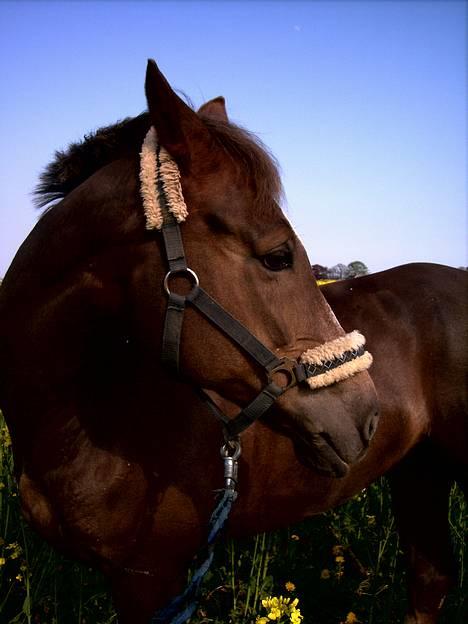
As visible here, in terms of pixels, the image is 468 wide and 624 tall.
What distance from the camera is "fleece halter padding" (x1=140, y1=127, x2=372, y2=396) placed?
5.12 ft

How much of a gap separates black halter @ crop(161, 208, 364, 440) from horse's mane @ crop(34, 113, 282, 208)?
0.33 meters

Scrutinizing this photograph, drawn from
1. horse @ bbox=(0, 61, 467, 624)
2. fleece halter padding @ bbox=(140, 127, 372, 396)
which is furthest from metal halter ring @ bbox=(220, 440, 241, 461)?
fleece halter padding @ bbox=(140, 127, 372, 396)

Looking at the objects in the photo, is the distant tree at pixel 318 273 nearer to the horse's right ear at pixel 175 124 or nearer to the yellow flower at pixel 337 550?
the horse's right ear at pixel 175 124

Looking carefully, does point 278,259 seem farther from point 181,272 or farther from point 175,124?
point 175,124

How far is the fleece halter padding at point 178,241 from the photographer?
1.56 metres

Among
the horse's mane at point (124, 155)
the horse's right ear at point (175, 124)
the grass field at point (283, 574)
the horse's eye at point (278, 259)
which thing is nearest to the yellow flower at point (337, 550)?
the grass field at point (283, 574)

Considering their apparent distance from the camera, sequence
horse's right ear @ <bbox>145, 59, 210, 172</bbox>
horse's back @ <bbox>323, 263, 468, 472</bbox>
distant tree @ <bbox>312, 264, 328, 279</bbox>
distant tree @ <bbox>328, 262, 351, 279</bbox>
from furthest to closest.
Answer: distant tree @ <bbox>328, 262, 351, 279</bbox>
distant tree @ <bbox>312, 264, 328, 279</bbox>
horse's back @ <bbox>323, 263, 468, 472</bbox>
horse's right ear @ <bbox>145, 59, 210, 172</bbox>

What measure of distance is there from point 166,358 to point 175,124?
782mm

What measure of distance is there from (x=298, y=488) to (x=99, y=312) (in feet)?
4.51

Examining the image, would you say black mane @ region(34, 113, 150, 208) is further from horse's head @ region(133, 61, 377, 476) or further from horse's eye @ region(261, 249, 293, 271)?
horse's eye @ region(261, 249, 293, 271)

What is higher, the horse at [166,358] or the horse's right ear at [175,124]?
the horse's right ear at [175,124]

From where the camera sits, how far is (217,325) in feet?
5.12

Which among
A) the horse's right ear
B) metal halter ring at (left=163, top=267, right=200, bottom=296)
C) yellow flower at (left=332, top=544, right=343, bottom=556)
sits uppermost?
the horse's right ear

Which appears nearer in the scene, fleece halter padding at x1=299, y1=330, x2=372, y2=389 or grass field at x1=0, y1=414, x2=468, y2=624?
fleece halter padding at x1=299, y1=330, x2=372, y2=389
